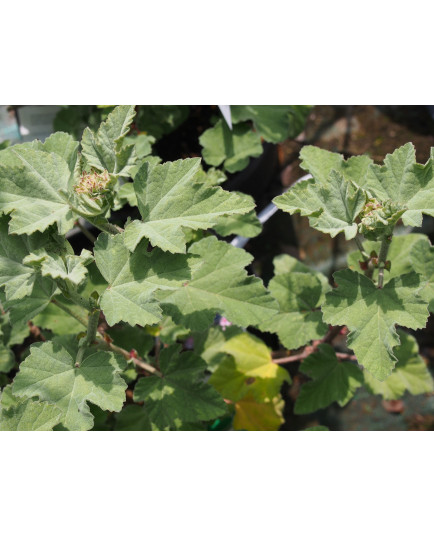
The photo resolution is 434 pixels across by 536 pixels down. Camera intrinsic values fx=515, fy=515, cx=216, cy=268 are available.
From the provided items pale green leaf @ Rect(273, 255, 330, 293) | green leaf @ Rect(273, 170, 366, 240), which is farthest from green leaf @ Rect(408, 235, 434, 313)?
pale green leaf @ Rect(273, 255, 330, 293)

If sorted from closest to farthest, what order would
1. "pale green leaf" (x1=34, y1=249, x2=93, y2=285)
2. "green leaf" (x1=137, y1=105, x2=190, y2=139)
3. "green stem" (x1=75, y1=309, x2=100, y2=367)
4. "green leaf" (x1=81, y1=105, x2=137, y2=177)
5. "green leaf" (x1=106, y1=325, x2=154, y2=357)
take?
"pale green leaf" (x1=34, y1=249, x2=93, y2=285)
"green leaf" (x1=81, y1=105, x2=137, y2=177)
"green stem" (x1=75, y1=309, x2=100, y2=367)
"green leaf" (x1=106, y1=325, x2=154, y2=357)
"green leaf" (x1=137, y1=105, x2=190, y2=139)

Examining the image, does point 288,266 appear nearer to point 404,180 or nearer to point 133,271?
point 404,180

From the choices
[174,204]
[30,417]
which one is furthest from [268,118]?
[30,417]

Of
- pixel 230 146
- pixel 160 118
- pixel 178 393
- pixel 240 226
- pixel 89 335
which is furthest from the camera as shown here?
pixel 160 118

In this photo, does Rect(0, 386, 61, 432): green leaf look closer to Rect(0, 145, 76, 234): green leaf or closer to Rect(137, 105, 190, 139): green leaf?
Rect(0, 145, 76, 234): green leaf

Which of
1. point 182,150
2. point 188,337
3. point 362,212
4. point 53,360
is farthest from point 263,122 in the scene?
point 53,360

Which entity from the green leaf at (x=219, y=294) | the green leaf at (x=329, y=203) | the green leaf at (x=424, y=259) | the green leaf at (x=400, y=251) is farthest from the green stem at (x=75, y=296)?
the green leaf at (x=424, y=259)

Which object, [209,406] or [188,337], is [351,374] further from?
[188,337]
